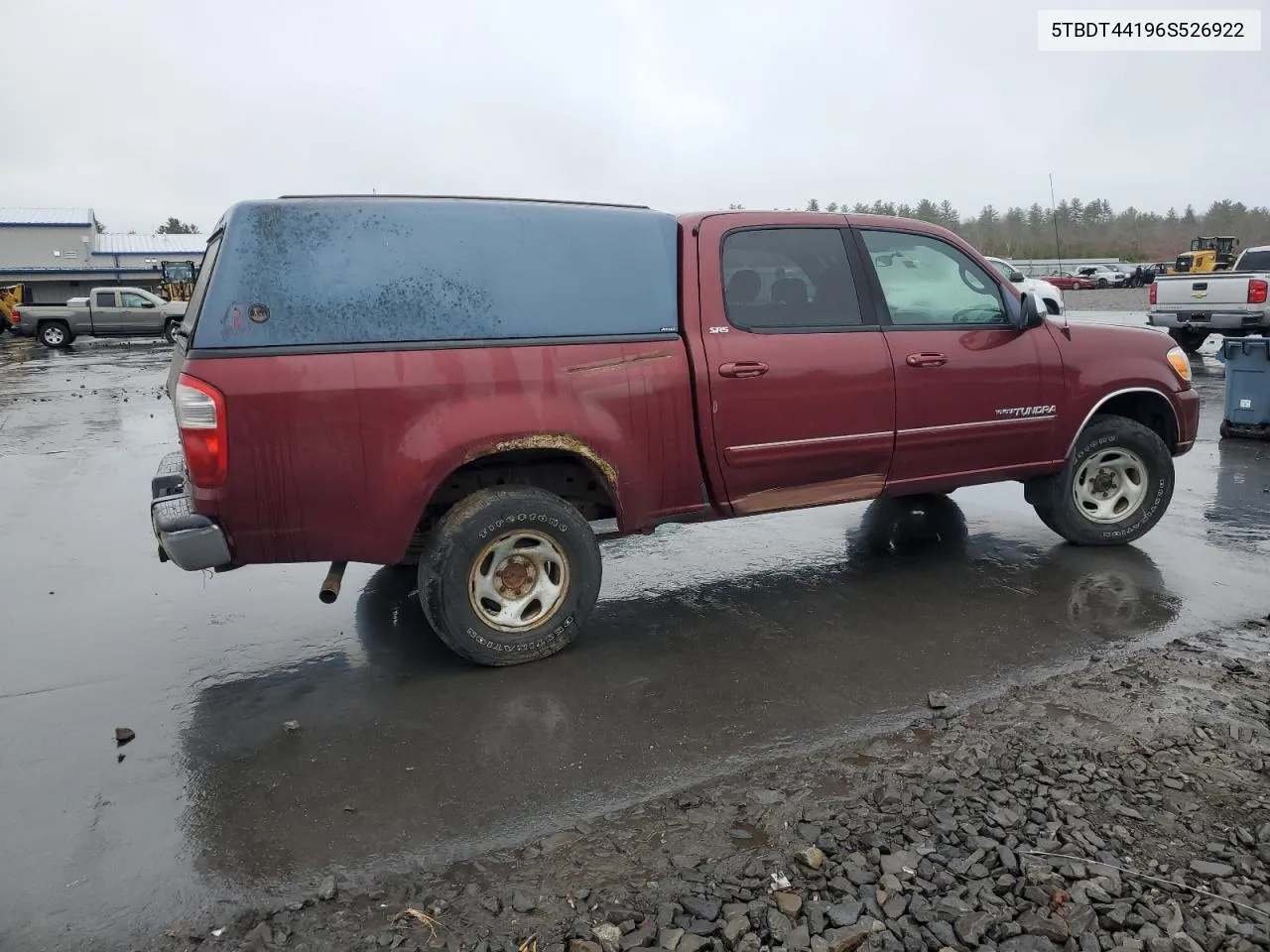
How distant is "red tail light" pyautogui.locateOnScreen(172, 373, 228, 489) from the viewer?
352 cm

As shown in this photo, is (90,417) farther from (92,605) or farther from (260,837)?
(260,837)

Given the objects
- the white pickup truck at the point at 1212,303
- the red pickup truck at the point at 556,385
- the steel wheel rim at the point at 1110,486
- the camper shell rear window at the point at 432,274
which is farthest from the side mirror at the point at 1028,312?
the white pickup truck at the point at 1212,303

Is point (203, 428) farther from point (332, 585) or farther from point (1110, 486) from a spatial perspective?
point (1110, 486)

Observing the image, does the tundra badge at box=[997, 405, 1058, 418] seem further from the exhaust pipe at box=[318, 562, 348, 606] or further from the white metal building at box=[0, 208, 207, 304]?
the white metal building at box=[0, 208, 207, 304]

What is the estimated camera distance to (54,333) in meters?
27.5

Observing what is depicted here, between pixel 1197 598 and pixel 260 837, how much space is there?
4.67m

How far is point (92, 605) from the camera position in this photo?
501 centimetres

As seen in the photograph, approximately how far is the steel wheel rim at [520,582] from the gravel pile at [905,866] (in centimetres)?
138

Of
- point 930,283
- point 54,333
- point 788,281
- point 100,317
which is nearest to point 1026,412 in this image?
point 930,283

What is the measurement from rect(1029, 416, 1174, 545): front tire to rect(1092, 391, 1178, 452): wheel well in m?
0.13

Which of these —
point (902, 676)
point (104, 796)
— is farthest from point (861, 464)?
point (104, 796)

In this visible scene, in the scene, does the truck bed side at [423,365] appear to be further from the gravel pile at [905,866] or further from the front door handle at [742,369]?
the gravel pile at [905,866]

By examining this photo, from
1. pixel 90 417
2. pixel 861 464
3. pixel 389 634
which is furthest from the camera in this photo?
pixel 90 417

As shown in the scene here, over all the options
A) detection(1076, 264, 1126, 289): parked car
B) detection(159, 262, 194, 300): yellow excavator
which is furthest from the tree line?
detection(159, 262, 194, 300): yellow excavator
